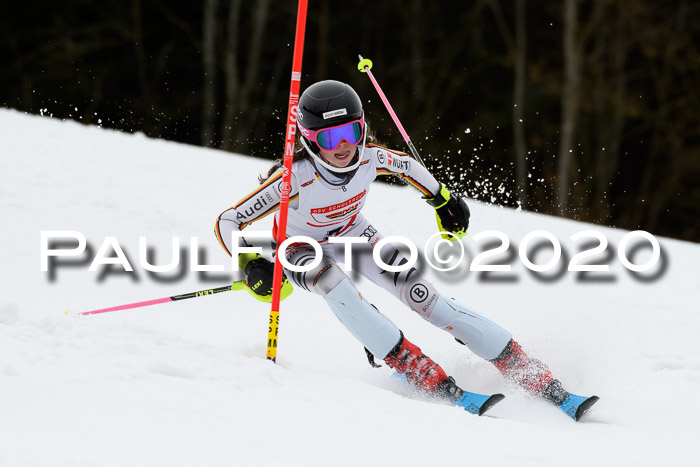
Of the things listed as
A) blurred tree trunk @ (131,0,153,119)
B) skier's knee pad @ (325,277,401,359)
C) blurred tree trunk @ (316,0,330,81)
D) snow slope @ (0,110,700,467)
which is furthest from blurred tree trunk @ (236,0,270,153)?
skier's knee pad @ (325,277,401,359)

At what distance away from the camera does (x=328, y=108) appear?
355cm

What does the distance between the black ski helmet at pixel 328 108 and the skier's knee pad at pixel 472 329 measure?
84 centimetres

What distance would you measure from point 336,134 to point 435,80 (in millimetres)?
14453

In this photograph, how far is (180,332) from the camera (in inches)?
181

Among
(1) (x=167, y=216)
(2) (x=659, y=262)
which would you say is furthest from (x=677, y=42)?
(1) (x=167, y=216)

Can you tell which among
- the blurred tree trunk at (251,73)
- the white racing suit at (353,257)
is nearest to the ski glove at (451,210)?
the white racing suit at (353,257)

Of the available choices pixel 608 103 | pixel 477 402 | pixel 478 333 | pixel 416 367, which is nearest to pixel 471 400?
pixel 477 402

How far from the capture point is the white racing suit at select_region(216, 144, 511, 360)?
3531 millimetres

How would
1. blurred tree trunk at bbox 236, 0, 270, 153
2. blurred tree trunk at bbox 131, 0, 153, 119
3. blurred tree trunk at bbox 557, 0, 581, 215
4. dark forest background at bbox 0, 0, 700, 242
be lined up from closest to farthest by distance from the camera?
blurred tree trunk at bbox 557, 0, 581, 215 → blurred tree trunk at bbox 236, 0, 270, 153 → dark forest background at bbox 0, 0, 700, 242 → blurred tree trunk at bbox 131, 0, 153, 119

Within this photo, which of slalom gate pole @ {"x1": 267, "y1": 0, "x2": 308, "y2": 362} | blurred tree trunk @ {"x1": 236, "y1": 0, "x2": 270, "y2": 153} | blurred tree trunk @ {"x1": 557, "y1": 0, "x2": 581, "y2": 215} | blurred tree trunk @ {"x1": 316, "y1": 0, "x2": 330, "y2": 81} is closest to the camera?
slalom gate pole @ {"x1": 267, "y1": 0, "x2": 308, "y2": 362}

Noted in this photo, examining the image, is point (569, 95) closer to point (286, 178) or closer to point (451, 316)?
point (451, 316)

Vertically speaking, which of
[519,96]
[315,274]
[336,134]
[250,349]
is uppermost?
[336,134]

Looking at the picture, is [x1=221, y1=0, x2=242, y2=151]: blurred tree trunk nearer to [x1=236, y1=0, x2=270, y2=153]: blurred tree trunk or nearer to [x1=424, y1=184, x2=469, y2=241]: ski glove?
[x1=236, y1=0, x2=270, y2=153]: blurred tree trunk

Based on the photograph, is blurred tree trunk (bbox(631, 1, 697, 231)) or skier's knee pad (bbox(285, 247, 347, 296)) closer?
skier's knee pad (bbox(285, 247, 347, 296))
